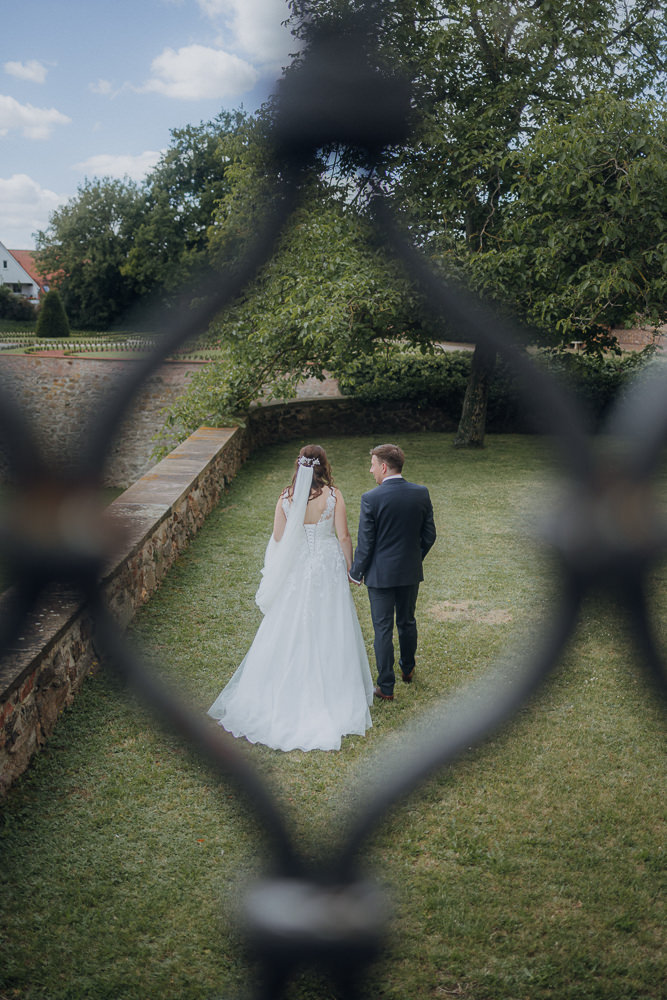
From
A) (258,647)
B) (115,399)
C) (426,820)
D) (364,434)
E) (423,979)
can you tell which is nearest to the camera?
(115,399)

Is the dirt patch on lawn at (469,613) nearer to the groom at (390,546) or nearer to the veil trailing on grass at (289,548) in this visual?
the groom at (390,546)

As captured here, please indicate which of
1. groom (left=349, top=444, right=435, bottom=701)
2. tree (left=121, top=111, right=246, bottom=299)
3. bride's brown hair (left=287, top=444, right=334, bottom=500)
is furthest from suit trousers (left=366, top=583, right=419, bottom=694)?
tree (left=121, top=111, right=246, bottom=299)

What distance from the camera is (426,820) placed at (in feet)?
11.1

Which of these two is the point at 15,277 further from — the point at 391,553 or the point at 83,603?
the point at 391,553

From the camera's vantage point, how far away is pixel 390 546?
4.35 m

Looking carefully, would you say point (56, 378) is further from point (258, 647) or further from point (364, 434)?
point (364, 434)

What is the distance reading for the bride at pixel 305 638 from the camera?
171 inches

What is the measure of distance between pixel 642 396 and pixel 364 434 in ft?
49.2

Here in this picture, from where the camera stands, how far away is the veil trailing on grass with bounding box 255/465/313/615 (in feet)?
15.0

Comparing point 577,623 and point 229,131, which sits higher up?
point 229,131

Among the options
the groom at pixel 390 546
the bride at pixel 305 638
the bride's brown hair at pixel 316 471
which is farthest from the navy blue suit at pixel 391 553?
the bride's brown hair at pixel 316 471

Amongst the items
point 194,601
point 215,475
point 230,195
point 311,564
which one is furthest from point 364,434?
point 230,195

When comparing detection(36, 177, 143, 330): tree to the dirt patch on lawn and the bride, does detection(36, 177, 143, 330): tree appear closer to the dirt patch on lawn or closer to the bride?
the bride

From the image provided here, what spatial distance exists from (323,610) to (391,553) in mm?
574
